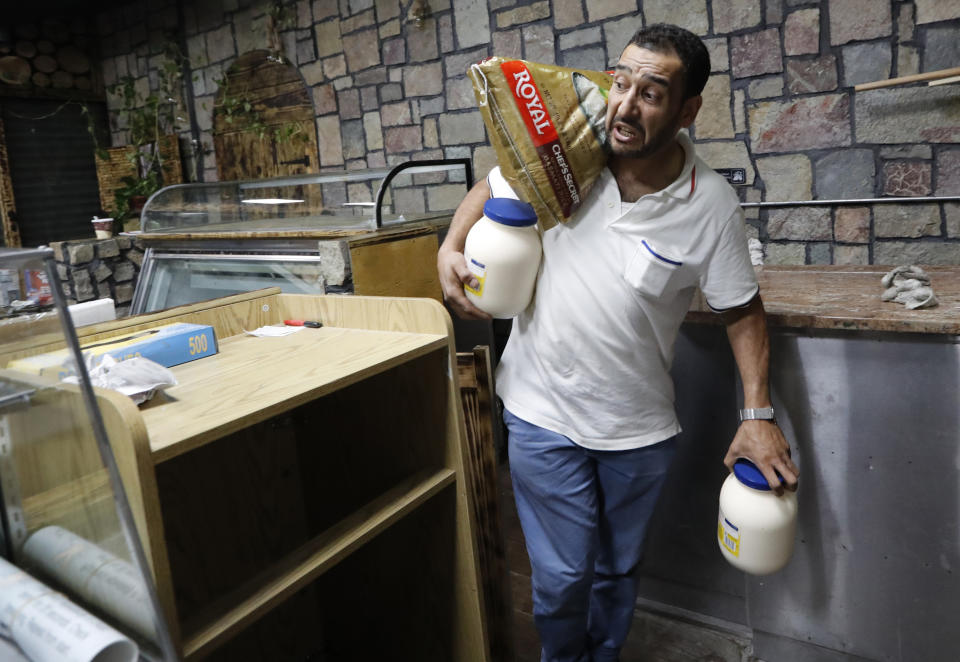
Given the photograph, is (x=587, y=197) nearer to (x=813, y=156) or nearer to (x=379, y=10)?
(x=813, y=156)

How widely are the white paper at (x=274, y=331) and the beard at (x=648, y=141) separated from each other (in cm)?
95

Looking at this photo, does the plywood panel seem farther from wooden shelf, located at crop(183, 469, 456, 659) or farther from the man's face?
the man's face

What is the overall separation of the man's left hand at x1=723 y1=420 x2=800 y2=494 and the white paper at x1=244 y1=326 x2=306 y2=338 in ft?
3.80

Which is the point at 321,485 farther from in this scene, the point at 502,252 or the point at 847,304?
the point at 847,304

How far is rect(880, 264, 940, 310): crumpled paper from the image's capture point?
1728 millimetres

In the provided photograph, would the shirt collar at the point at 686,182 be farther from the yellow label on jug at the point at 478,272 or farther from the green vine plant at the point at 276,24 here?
the green vine plant at the point at 276,24

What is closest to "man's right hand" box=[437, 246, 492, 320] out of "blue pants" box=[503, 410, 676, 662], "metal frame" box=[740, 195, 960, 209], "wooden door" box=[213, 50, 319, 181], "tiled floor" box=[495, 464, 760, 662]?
"blue pants" box=[503, 410, 676, 662]

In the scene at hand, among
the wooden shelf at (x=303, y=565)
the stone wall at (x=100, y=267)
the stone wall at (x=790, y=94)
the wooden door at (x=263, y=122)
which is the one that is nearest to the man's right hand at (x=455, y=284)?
the wooden shelf at (x=303, y=565)

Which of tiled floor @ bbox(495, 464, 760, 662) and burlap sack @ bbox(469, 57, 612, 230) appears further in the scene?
tiled floor @ bbox(495, 464, 760, 662)

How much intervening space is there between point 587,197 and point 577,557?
870 mm

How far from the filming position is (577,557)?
166cm

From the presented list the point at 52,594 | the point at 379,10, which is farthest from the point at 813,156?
the point at 52,594

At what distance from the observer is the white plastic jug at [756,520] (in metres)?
1.54

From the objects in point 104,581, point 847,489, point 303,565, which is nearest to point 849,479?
point 847,489
